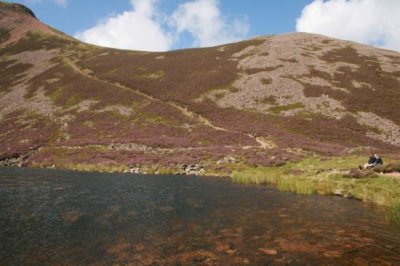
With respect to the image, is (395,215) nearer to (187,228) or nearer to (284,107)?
(187,228)

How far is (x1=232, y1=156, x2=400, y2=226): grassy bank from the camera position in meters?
30.8

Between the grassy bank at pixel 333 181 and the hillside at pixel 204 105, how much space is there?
4.40 m

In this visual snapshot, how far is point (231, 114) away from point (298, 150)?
78.3ft

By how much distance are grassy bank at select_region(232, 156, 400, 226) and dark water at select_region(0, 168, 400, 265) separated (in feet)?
5.55

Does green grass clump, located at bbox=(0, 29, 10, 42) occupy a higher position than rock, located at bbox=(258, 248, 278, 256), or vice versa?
green grass clump, located at bbox=(0, 29, 10, 42)

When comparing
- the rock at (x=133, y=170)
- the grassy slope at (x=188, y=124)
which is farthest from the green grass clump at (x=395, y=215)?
the rock at (x=133, y=170)

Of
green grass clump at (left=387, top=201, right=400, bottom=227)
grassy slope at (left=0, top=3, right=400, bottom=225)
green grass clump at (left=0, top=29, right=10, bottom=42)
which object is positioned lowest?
green grass clump at (left=387, top=201, right=400, bottom=227)

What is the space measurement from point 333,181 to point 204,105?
48.5 m

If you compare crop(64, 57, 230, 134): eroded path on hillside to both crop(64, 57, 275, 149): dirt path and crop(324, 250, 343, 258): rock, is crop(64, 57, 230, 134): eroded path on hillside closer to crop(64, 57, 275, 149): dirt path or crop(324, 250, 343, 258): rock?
crop(64, 57, 275, 149): dirt path

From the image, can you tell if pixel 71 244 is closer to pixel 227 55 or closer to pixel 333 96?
pixel 333 96

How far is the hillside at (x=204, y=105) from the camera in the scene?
61094 mm

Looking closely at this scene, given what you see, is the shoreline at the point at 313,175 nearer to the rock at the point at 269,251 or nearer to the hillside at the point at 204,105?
the hillside at the point at 204,105

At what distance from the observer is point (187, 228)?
22.2 metres

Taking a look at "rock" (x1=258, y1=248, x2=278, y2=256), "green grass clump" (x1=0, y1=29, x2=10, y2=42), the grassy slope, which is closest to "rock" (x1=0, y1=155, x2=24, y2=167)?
the grassy slope
